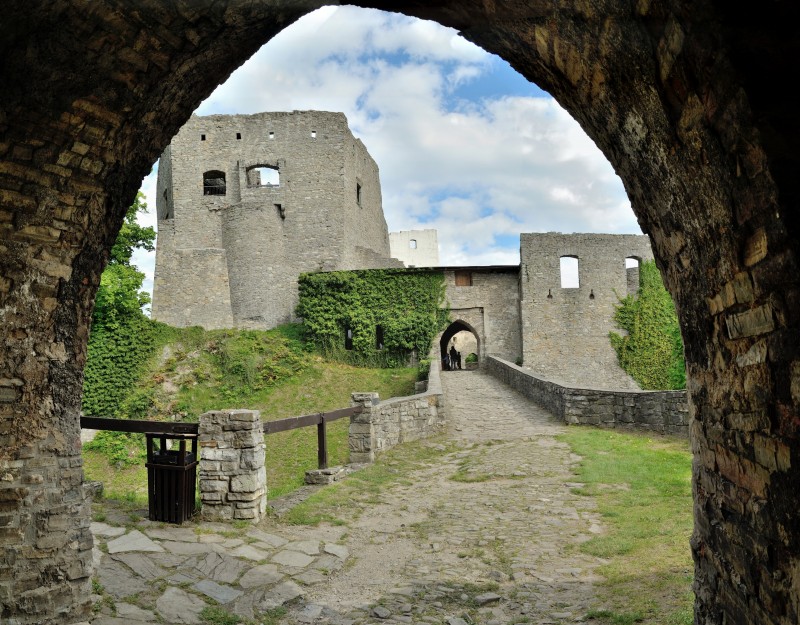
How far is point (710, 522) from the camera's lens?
3312 mm

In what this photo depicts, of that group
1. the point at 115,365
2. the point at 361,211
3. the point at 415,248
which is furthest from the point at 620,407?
the point at 415,248

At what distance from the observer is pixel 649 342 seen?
28344 mm

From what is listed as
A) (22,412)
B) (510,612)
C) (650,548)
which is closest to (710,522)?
(510,612)

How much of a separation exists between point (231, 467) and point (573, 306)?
23352 millimetres

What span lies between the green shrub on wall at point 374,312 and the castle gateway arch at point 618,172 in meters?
22.2

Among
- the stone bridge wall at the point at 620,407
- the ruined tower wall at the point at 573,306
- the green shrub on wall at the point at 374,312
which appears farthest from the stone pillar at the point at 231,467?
the ruined tower wall at the point at 573,306

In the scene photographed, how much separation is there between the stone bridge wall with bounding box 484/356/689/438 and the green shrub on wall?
11222mm

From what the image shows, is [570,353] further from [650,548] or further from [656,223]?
[656,223]

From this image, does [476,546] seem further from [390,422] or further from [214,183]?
[214,183]

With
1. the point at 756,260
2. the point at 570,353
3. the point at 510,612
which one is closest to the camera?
the point at 756,260

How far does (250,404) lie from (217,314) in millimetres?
8003

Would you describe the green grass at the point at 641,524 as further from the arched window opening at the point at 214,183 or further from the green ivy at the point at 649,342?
the arched window opening at the point at 214,183

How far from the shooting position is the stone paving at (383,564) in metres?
5.14

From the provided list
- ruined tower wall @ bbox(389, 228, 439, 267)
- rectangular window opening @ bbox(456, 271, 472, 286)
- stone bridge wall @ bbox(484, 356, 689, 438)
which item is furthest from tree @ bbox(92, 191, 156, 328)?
ruined tower wall @ bbox(389, 228, 439, 267)
